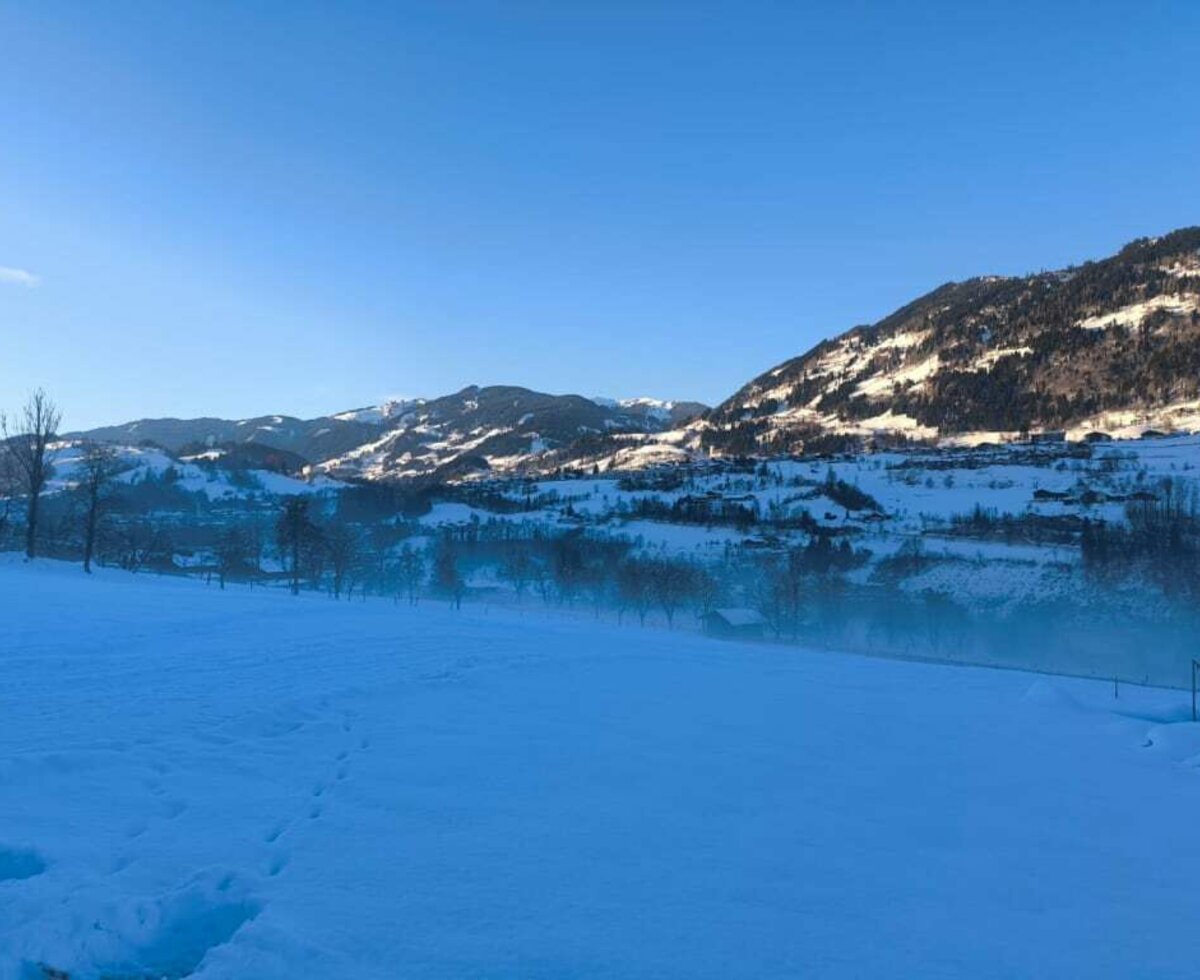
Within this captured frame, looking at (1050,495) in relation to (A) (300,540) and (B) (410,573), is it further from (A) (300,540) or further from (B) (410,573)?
(A) (300,540)

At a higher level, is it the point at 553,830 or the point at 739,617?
the point at 553,830

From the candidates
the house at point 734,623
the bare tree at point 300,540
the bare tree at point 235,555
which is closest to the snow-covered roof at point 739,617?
the house at point 734,623

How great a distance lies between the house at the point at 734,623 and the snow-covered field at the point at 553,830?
5807cm

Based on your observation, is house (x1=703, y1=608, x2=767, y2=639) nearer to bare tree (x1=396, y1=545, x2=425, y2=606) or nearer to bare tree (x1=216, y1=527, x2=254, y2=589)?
Answer: bare tree (x1=396, y1=545, x2=425, y2=606)

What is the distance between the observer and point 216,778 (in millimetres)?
8609

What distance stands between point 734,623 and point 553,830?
68.9m

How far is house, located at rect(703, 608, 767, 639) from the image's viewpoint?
73850 mm

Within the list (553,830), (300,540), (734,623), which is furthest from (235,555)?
(553,830)

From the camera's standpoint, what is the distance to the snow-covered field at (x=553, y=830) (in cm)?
564

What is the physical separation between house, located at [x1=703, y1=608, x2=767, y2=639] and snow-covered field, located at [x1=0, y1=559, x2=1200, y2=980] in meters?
58.1

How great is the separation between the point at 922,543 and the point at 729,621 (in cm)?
4257

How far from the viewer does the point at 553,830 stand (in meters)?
7.96

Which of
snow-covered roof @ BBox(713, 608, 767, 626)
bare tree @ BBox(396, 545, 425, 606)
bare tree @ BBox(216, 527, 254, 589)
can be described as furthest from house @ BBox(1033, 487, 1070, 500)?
bare tree @ BBox(216, 527, 254, 589)

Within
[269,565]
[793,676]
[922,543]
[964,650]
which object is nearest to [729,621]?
[964,650]
